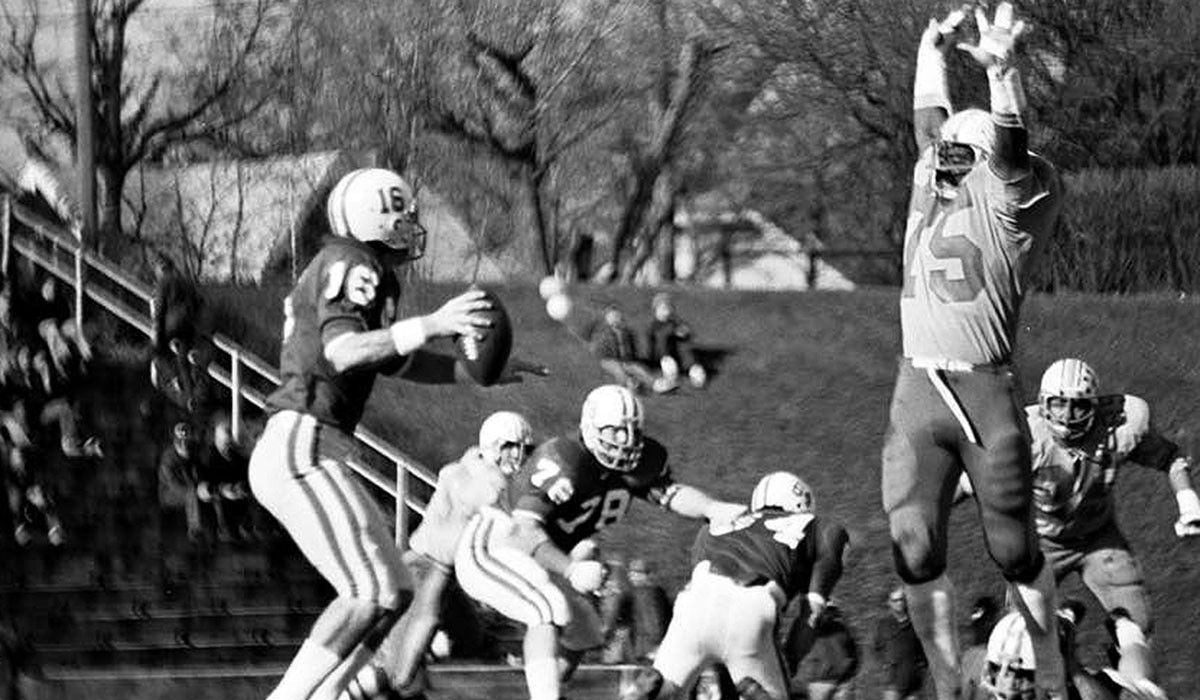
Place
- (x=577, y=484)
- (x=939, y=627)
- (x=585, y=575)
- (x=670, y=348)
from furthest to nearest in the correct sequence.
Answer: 1. (x=670, y=348)
2. (x=577, y=484)
3. (x=585, y=575)
4. (x=939, y=627)

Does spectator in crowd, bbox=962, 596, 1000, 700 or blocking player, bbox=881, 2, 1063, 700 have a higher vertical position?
blocking player, bbox=881, 2, 1063, 700

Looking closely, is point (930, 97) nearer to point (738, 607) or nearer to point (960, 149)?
point (960, 149)

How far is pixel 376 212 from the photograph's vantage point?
8.03 meters

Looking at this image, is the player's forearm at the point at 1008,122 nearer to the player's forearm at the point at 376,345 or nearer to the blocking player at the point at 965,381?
the blocking player at the point at 965,381

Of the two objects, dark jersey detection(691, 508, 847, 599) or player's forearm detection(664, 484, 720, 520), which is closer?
player's forearm detection(664, 484, 720, 520)

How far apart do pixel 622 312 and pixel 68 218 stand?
14.9 ft

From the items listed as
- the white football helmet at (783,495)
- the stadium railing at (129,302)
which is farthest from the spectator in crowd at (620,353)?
the white football helmet at (783,495)

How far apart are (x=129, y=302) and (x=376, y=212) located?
11.5m

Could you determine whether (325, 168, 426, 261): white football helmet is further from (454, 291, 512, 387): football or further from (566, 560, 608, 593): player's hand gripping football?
A: (566, 560, 608, 593): player's hand gripping football

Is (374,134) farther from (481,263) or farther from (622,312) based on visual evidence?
(622,312)

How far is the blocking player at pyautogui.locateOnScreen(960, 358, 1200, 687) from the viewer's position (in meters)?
10.2

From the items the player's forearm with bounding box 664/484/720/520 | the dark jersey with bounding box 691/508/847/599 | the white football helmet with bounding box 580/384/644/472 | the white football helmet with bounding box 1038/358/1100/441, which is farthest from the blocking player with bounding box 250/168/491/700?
the white football helmet with bounding box 1038/358/1100/441

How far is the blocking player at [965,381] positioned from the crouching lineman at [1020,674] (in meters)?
0.17

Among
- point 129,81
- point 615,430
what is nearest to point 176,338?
point 129,81
